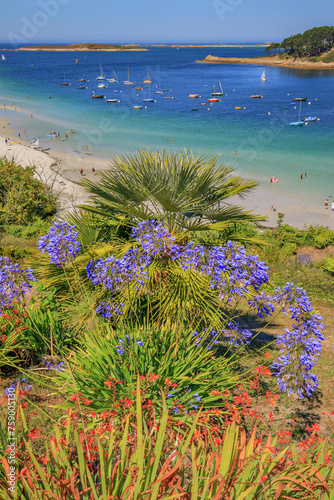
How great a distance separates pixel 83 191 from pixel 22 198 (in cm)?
832

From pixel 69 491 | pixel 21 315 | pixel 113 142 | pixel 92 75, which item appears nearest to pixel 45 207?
pixel 21 315

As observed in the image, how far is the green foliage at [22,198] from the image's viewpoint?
72.7 ft

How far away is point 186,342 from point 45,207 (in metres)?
20.2

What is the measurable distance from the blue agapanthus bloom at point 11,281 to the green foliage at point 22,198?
17.6 m

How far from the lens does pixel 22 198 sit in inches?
884

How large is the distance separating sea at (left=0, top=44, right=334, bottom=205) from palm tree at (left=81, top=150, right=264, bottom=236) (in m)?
27.7

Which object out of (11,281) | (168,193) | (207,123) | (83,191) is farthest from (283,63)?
(11,281)

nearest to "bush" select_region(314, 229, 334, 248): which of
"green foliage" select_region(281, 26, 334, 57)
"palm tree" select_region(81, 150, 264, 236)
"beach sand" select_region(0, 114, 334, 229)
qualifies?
"beach sand" select_region(0, 114, 334, 229)

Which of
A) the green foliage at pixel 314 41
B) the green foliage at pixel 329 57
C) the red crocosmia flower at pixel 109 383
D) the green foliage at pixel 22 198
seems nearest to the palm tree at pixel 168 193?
the red crocosmia flower at pixel 109 383

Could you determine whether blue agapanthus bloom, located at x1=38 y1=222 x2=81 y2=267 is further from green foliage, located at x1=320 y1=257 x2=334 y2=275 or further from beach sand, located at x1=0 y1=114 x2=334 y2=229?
beach sand, located at x1=0 y1=114 x2=334 y2=229

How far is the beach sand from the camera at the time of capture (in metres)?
28.7

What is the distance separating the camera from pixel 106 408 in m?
4.80

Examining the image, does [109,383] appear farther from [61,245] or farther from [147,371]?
[61,245]

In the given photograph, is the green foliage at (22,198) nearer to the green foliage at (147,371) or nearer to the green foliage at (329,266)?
the green foliage at (329,266)
